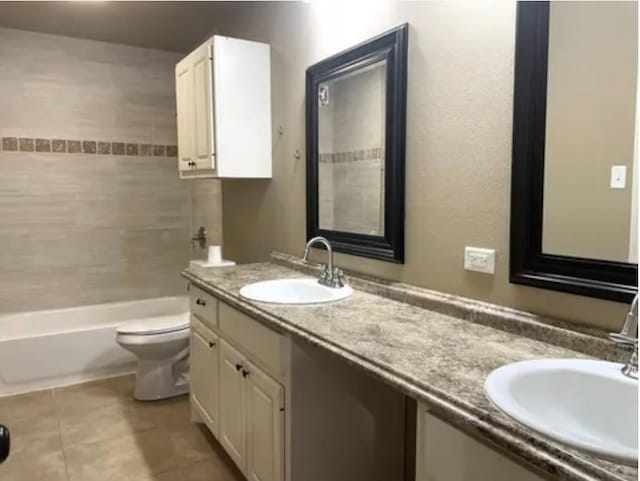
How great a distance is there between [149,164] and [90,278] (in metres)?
1.03

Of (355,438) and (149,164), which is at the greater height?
(149,164)

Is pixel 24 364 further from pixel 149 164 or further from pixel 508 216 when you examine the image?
pixel 508 216

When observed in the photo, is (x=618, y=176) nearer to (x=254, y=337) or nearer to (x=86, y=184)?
(x=254, y=337)

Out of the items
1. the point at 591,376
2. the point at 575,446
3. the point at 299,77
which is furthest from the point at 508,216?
the point at 299,77

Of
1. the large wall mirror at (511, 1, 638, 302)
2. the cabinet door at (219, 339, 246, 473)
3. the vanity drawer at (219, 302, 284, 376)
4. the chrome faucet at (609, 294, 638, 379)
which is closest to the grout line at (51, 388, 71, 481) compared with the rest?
the cabinet door at (219, 339, 246, 473)

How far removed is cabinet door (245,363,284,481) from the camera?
5.42 ft

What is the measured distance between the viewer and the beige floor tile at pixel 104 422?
2.56m

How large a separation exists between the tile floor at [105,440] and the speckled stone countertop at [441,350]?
34.5 inches

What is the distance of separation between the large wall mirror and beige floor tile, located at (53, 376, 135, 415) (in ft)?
8.47

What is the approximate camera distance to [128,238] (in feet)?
13.2

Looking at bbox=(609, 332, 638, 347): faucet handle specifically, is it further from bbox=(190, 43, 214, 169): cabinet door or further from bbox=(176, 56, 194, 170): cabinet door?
bbox=(176, 56, 194, 170): cabinet door

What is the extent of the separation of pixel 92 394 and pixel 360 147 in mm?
2330

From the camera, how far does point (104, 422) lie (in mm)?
2719

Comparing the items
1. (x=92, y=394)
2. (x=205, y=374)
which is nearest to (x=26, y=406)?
(x=92, y=394)
